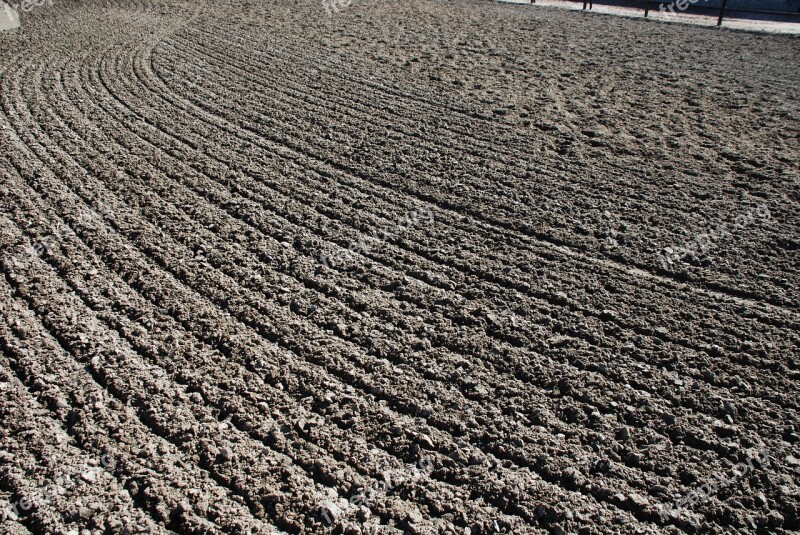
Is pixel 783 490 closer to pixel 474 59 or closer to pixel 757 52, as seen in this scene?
pixel 474 59

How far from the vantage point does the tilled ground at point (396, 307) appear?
3141 mm

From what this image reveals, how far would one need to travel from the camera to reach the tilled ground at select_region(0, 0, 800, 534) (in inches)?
124

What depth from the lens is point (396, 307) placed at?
438cm

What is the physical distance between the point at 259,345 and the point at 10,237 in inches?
104

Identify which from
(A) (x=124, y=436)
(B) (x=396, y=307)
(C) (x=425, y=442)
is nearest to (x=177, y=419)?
(A) (x=124, y=436)

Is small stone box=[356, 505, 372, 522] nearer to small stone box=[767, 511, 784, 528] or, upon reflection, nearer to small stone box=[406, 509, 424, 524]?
small stone box=[406, 509, 424, 524]

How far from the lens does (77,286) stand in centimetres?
445

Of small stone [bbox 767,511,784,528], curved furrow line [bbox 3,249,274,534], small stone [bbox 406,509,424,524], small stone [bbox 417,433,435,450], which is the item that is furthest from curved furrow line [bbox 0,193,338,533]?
small stone [bbox 767,511,784,528]

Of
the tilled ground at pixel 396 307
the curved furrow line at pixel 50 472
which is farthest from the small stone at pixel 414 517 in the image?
the curved furrow line at pixel 50 472

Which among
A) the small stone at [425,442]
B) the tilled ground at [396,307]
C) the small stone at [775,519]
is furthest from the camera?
the small stone at [425,442]

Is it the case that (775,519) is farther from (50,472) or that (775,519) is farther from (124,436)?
(50,472)

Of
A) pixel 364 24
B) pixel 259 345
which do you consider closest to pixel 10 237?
pixel 259 345

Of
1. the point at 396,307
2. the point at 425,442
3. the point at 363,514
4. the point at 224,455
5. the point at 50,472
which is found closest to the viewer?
the point at 363,514

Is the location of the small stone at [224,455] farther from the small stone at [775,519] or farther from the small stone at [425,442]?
the small stone at [775,519]
